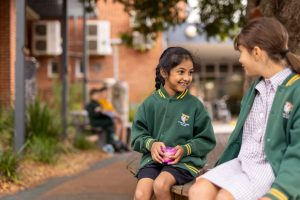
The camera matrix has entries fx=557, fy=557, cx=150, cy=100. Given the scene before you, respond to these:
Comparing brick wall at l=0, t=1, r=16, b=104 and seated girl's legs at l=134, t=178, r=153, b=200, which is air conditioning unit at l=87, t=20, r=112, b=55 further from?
seated girl's legs at l=134, t=178, r=153, b=200

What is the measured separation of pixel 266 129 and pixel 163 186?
82 centimetres

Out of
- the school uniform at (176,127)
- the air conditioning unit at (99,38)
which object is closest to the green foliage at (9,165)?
the school uniform at (176,127)

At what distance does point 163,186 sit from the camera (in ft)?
11.5

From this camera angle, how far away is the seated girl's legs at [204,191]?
3.03 meters

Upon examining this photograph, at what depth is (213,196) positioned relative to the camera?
9.96 ft

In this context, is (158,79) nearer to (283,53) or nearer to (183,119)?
(183,119)

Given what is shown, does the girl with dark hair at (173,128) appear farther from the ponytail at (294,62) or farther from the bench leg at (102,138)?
the bench leg at (102,138)

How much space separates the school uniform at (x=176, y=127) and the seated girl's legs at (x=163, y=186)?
7.7 inches

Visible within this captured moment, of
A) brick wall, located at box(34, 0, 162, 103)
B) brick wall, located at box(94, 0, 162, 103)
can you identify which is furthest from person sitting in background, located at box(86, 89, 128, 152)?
brick wall, located at box(94, 0, 162, 103)

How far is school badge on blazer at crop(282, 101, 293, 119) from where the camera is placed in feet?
9.66

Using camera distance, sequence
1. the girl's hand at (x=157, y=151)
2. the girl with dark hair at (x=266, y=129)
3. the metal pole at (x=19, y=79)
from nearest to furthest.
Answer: the girl with dark hair at (x=266, y=129), the girl's hand at (x=157, y=151), the metal pole at (x=19, y=79)

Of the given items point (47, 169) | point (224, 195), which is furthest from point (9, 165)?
point (224, 195)

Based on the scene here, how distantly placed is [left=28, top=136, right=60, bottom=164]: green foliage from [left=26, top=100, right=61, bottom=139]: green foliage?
1.14 feet

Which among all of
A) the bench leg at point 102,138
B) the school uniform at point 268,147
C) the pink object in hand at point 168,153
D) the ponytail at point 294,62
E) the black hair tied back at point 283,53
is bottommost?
the bench leg at point 102,138
